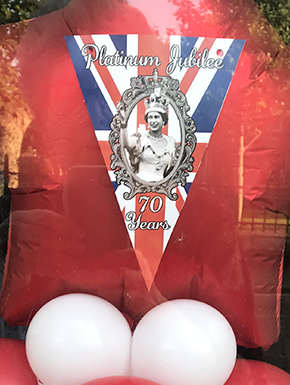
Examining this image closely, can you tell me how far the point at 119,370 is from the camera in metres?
0.97

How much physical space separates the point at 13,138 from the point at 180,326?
69 cm

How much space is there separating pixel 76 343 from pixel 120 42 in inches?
30.7

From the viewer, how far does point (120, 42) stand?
969 mm

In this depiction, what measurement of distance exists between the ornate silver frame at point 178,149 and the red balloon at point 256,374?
0.56 m

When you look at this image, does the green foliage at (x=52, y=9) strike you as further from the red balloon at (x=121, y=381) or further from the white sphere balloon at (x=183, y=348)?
the red balloon at (x=121, y=381)

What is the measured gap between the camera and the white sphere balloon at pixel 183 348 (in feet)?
3.03

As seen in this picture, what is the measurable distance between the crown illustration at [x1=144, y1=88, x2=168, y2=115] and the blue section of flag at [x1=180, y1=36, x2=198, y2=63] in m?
0.12

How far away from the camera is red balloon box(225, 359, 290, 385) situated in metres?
1.07

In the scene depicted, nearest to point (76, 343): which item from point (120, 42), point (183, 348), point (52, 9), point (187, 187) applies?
point (183, 348)

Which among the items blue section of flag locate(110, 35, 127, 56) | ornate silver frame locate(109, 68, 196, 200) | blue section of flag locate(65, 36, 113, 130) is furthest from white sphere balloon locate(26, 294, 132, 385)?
blue section of flag locate(110, 35, 127, 56)

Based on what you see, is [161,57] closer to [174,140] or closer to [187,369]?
[174,140]

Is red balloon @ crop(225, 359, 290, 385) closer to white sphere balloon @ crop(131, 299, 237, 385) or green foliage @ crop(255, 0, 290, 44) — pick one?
white sphere balloon @ crop(131, 299, 237, 385)

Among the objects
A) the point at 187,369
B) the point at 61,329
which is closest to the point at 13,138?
the point at 61,329

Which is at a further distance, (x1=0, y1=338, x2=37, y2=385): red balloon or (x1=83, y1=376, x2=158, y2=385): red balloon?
(x1=0, y1=338, x2=37, y2=385): red balloon
